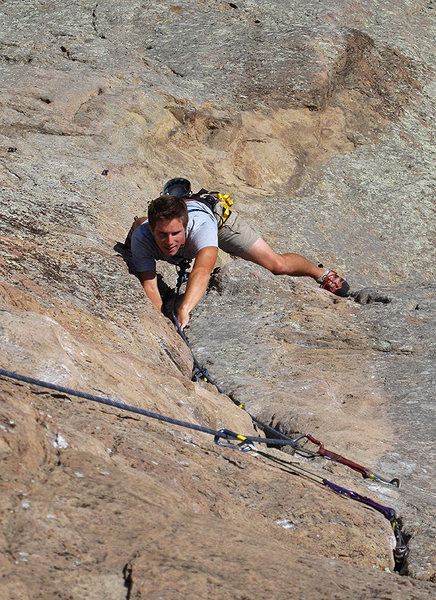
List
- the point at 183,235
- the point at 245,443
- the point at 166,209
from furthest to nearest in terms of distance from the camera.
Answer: the point at 183,235, the point at 166,209, the point at 245,443

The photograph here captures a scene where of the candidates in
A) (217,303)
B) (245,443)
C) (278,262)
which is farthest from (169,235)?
(245,443)

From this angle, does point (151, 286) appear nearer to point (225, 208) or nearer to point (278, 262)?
point (225, 208)

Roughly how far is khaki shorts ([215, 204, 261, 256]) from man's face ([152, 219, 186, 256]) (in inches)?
43.8

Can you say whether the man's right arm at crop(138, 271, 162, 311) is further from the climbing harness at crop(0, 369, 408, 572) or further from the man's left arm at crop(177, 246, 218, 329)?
the climbing harness at crop(0, 369, 408, 572)

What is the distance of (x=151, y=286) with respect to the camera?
20.5ft

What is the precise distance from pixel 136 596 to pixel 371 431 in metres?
3.04

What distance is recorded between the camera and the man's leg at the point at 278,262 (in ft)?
24.9

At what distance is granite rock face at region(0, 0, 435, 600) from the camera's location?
9.11 feet

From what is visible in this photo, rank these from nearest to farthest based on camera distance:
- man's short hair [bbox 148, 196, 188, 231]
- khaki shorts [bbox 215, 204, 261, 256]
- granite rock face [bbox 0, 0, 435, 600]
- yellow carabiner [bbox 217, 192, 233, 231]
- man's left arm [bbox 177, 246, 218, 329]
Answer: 1. granite rock face [bbox 0, 0, 435, 600]
2. man's short hair [bbox 148, 196, 188, 231]
3. man's left arm [bbox 177, 246, 218, 329]
4. yellow carabiner [bbox 217, 192, 233, 231]
5. khaki shorts [bbox 215, 204, 261, 256]

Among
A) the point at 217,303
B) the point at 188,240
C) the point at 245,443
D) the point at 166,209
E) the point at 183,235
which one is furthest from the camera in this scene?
the point at 217,303

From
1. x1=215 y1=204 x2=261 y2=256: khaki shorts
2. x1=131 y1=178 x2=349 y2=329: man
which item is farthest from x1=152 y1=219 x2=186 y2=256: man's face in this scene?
x1=215 y1=204 x2=261 y2=256: khaki shorts

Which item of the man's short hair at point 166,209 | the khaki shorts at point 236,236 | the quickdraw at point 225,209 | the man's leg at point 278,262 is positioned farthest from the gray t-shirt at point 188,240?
the man's leg at point 278,262

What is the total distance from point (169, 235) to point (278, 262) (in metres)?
1.97

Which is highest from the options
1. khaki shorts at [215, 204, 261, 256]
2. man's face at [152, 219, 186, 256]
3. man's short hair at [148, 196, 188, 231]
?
man's short hair at [148, 196, 188, 231]
